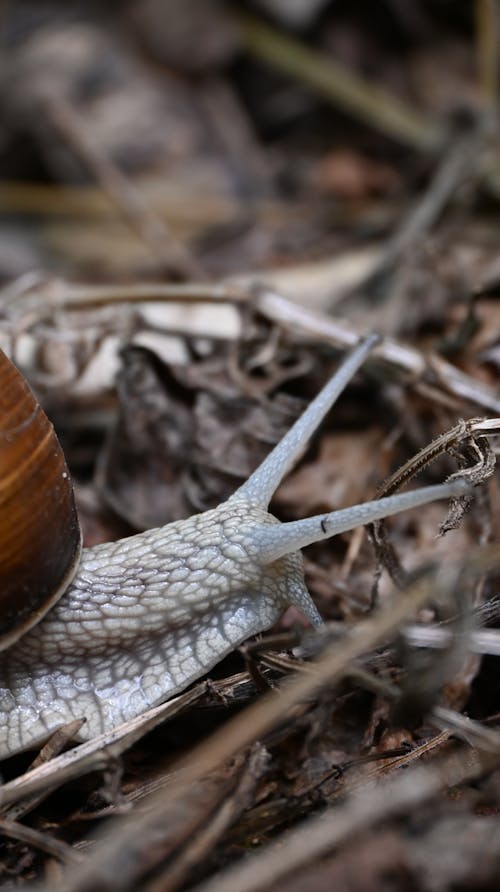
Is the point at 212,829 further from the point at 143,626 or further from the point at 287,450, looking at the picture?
the point at 287,450

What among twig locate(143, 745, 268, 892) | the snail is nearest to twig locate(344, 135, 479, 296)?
the snail

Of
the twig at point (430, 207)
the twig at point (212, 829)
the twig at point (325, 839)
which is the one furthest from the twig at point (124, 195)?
the twig at point (325, 839)

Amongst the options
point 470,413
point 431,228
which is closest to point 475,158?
point 431,228

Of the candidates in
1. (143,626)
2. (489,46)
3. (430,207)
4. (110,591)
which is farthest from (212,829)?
(489,46)

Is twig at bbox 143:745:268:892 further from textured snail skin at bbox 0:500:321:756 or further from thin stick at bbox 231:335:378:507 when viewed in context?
thin stick at bbox 231:335:378:507

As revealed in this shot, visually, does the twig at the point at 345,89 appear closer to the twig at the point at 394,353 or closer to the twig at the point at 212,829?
the twig at the point at 394,353

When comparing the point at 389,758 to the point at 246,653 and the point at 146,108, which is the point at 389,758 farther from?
the point at 146,108

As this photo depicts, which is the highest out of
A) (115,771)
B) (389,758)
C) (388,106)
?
(388,106)
